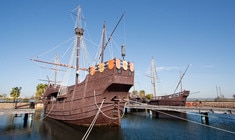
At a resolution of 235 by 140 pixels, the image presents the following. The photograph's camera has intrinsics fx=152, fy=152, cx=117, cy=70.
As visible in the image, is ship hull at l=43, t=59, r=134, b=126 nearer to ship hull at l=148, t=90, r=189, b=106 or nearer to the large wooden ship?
the large wooden ship

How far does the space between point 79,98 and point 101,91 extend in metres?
3.29

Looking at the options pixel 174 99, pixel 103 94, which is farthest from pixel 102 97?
pixel 174 99

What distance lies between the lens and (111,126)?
48.7 ft

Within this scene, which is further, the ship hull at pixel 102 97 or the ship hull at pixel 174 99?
the ship hull at pixel 174 99

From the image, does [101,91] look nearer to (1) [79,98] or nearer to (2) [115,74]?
(2) [115,74]

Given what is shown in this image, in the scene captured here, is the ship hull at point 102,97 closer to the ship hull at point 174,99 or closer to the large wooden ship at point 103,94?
the large wooden ship at point 103,94

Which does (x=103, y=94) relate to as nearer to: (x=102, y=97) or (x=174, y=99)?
(x=102, y=97)

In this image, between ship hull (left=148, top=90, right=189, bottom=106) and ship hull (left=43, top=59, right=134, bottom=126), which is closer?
ship hull (left=43, top=59, right=134, bottom=126)

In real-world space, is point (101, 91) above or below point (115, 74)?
below

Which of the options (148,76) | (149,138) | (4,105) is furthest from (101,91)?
(4,105)

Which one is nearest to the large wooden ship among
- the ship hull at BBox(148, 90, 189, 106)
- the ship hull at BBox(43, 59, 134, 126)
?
the ship hull at BBox(43, 59, 134, 126)

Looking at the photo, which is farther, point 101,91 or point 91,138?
point 101,91

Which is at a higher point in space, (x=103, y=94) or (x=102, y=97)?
(x=103, y=94)

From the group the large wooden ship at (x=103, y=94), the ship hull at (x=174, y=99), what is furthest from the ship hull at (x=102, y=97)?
the ship hull at (x=174, y=99)
